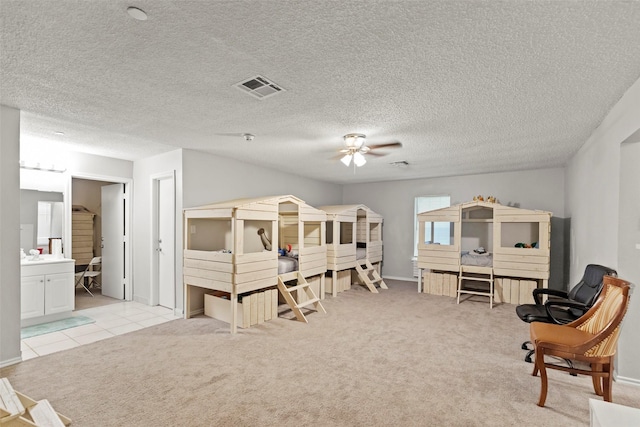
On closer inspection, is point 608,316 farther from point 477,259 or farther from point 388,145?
point 477,259

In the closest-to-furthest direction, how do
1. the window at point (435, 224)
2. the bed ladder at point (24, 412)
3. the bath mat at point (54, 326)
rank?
1. the bed ladder at point (24, 412)
2. the bath mat at point (54, 326)
3. the window at point (435, 224)

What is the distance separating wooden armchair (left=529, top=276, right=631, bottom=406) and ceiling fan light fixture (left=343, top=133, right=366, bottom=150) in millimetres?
2767

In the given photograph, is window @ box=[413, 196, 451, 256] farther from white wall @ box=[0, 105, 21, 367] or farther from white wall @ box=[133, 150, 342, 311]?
white wall @ box=[0, 105, 21, 367]

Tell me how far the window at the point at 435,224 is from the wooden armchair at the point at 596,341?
15.0ft

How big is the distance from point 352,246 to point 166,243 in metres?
3.71

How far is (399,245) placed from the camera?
8.15 m

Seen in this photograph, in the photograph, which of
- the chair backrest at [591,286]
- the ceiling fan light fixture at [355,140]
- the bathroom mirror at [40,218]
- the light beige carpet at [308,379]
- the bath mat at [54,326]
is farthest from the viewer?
the bathroom mirror at [40,218]

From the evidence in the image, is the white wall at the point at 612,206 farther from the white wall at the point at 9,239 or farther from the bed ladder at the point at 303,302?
the white wall at the point at 9,239

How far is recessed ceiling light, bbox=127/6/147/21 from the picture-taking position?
165 cm

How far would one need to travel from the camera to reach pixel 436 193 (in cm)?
764

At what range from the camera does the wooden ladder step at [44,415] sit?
6.98 ft

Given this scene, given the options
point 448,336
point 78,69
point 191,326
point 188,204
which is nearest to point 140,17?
point 78,69

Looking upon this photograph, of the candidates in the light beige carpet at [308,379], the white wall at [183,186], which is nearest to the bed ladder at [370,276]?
the light beige carpet at [308,379]

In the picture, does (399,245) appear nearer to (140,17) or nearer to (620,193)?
(620,193)
